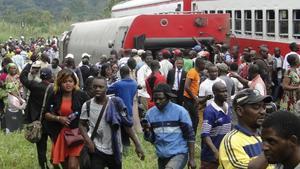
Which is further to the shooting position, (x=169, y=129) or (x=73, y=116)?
(x=73, y=116)

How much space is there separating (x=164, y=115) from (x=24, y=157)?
182 inches

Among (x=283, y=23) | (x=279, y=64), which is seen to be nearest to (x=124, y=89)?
(x=279, y=64)

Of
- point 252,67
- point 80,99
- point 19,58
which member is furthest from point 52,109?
point 19,58

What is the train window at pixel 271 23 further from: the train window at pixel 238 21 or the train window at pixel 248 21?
the train window at pixel 238 21

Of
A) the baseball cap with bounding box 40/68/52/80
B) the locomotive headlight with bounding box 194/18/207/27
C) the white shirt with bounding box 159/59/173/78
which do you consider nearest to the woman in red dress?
the baseball cap with bounding box 40/68/52/80

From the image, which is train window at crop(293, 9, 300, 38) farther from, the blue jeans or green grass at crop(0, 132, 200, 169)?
the blue jeans

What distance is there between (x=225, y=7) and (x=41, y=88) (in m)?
13.4

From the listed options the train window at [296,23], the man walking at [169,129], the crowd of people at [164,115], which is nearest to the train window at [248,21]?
the train window at [296,23]

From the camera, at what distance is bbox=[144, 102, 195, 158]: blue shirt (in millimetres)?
7180

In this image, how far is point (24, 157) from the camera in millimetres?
11188

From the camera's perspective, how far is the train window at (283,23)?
18.0 meters

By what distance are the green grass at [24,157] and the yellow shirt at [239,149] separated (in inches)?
208

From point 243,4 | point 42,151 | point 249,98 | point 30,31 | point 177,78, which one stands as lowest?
point 30,31

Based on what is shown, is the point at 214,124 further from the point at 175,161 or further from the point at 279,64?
the point at 279,64
